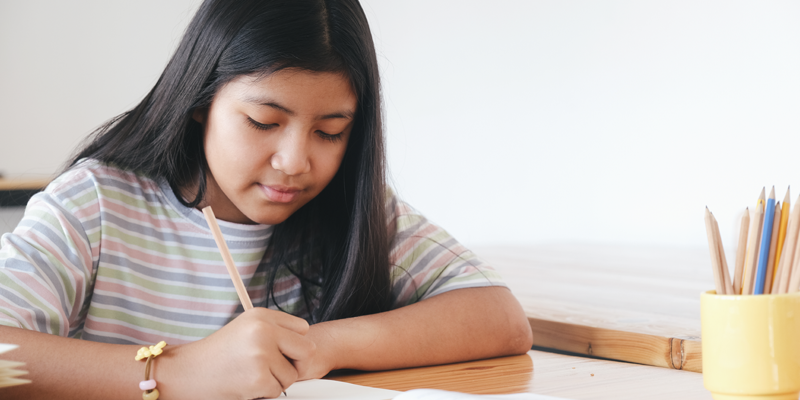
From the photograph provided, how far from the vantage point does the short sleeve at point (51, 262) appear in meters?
0.66

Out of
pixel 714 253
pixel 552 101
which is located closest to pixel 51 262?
pixel 714 253

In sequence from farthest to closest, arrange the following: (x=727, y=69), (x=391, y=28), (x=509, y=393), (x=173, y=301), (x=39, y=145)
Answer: (x=391, y=28) < (x=39, y=145) < (x=727, y=69) < (x=173, y=301) < (x=509, y=393)

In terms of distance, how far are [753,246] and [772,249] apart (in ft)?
0.04

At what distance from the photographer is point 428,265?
89 centimetres

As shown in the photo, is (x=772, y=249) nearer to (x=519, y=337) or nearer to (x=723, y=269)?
(x=723, y=269)

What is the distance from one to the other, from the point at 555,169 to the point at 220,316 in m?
2.37

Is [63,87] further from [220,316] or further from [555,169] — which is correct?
[220,316]

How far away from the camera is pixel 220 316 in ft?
2.82

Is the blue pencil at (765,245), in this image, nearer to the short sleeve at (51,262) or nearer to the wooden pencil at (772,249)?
the wooden pencil at (772,249)


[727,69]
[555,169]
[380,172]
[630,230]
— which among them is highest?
[727,69]

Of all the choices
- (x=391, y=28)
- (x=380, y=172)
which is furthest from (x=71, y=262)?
(x=391, y=28)

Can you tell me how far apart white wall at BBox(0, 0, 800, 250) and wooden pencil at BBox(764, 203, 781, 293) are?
6.06 ft

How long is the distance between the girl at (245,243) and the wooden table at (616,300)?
7 cm

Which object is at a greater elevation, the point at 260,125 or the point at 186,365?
the point at 260,125
